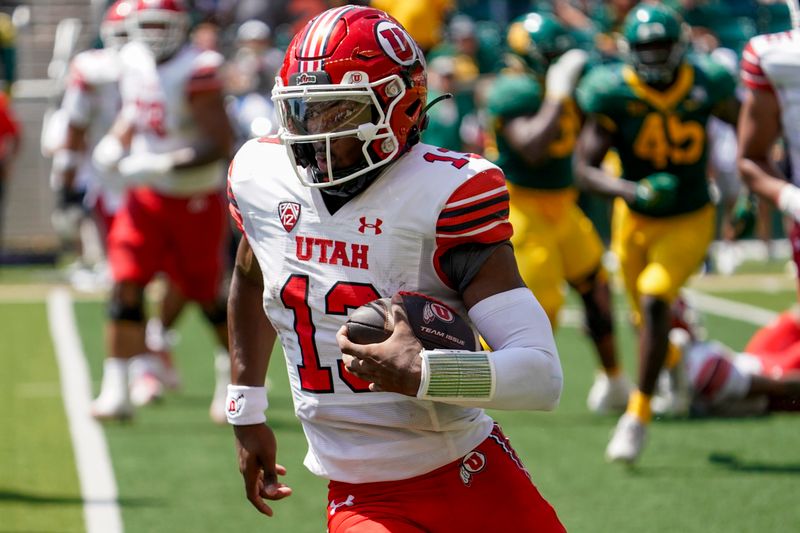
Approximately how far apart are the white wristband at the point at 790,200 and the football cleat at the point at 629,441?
166 cm

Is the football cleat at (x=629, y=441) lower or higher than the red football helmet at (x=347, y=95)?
lower

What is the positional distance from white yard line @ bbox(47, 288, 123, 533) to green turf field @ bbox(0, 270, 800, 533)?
0.05 m

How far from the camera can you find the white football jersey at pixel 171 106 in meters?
7.66

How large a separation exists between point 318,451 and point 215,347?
7.06 metres

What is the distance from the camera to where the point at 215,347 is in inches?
400

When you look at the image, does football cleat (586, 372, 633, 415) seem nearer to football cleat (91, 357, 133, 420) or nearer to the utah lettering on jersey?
football cleat (91, 357, 133, 420)

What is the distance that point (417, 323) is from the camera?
2793mm

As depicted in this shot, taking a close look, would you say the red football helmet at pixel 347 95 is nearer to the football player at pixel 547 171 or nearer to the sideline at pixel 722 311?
the football player at pixel 547 171

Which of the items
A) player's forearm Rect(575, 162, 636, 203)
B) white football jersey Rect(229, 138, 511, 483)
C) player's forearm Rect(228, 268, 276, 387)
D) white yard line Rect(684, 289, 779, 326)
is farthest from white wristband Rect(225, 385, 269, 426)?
white yard line Rect(684, 289, 779, 326)

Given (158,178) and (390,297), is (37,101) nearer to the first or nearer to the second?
(158,178)

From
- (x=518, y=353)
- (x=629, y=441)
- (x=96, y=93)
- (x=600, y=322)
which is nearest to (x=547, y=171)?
(x=600, y=322)

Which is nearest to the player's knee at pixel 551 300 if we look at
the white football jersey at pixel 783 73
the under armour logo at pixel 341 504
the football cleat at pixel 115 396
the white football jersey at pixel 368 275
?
the white football jersey at pixel 783 73

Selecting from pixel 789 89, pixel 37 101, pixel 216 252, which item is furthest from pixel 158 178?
pixel 37 101

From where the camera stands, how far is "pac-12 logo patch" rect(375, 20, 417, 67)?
3.08 m
